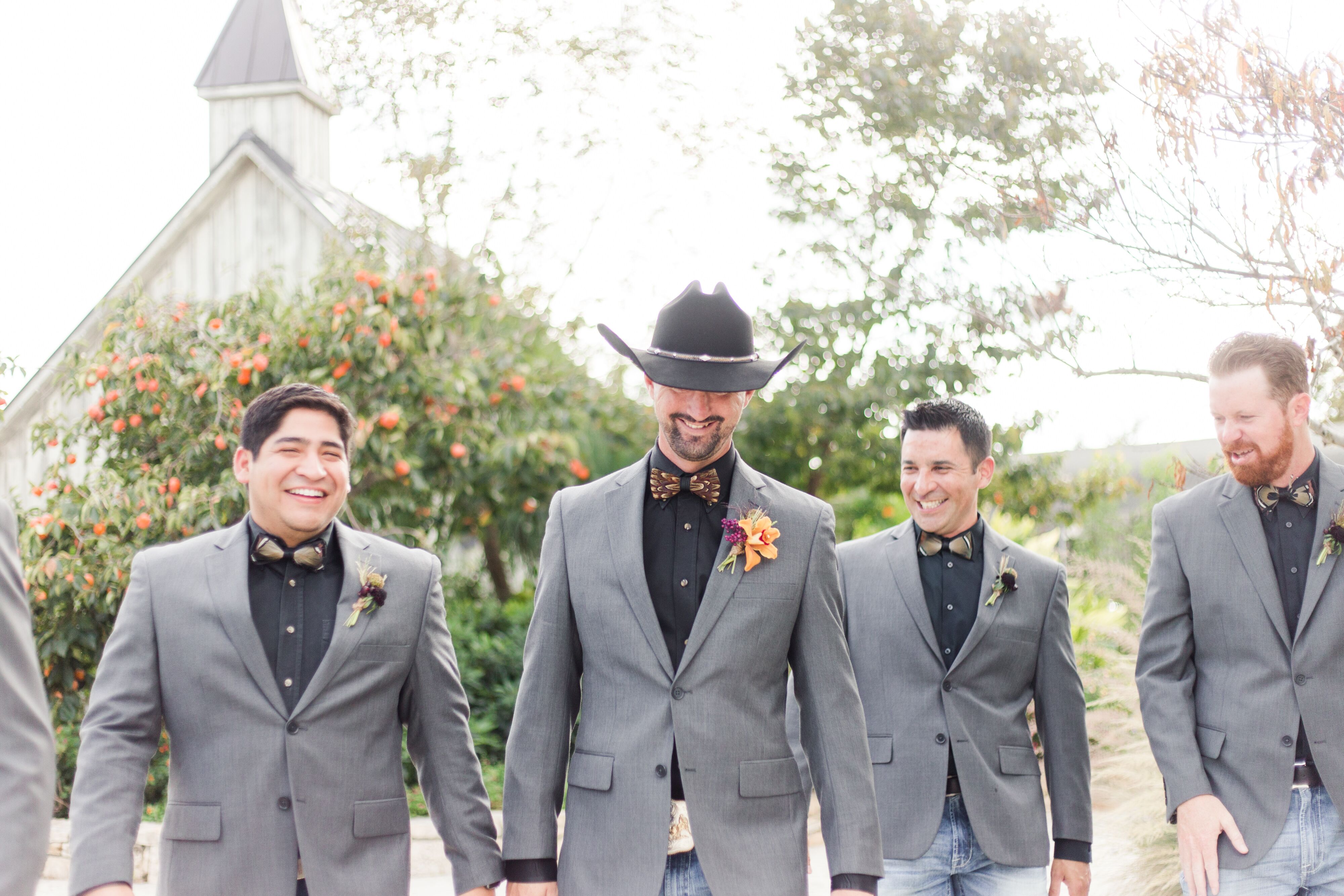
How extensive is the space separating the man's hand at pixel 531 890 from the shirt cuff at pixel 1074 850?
160 centimetres

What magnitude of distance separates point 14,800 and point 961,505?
2.77m

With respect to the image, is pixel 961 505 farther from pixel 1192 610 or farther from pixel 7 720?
pixel 7 720

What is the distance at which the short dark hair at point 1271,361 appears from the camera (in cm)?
319

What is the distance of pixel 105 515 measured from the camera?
7.27 meters

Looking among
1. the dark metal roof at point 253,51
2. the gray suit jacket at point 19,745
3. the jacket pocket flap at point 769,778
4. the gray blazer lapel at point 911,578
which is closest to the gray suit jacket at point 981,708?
the gray blazer lapel at point 911,578

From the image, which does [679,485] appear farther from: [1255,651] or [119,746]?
[1255,651]

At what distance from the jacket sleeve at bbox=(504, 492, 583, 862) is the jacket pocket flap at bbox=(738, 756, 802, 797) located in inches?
17.4

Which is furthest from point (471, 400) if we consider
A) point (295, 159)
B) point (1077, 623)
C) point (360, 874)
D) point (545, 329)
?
point (295, 159)

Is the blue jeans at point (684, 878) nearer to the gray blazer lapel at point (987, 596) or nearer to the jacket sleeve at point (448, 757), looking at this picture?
the jacket sleeve at point (448, 757)

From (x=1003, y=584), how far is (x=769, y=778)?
1182mm

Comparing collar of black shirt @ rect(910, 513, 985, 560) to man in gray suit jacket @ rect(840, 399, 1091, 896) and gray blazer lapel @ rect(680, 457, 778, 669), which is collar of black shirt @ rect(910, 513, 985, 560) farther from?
gray blazer lapel @ rect(680, 457, 778, 669)

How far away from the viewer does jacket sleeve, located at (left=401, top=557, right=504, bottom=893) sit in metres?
3.00

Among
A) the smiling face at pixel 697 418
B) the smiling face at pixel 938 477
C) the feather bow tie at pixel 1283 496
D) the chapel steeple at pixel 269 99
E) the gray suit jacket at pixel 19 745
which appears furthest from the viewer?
the chapel steeple at pixel 269 99

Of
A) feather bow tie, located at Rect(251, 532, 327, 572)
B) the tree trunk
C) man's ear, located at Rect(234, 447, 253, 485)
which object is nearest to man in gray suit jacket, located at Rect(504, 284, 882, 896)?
feather bow tie, located at Rect(251, 532, 327, 572)
